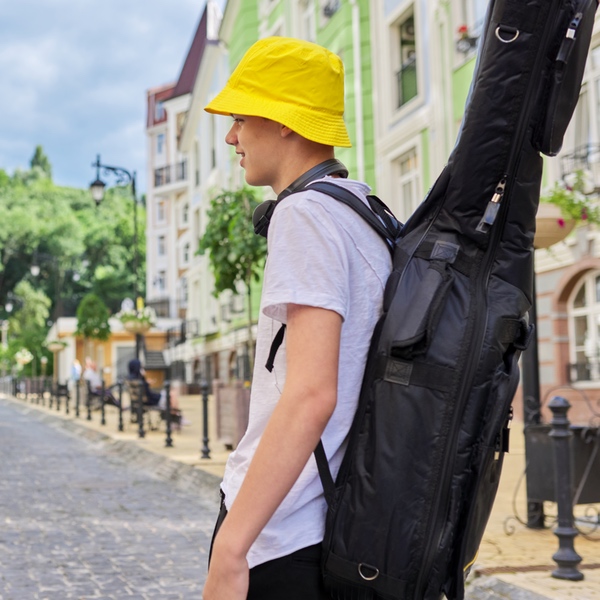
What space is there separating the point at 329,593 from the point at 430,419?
0.33 m

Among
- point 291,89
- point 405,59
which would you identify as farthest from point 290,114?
point 405,59

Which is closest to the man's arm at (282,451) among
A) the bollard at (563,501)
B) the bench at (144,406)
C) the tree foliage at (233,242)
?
the bollard at (563,501)

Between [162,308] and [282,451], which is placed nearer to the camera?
[282,451]

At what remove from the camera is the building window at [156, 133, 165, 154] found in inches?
2693

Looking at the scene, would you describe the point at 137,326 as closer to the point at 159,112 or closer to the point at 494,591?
the point at 494,591

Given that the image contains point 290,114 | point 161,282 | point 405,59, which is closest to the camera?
point 290,114

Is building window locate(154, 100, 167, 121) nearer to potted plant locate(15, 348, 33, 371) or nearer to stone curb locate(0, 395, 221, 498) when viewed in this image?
potted plant locate(15, 348, 33, 371)

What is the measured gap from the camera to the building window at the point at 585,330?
51.1 feet

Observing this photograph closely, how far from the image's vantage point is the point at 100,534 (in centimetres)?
701

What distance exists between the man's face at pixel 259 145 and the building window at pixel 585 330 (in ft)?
46.8

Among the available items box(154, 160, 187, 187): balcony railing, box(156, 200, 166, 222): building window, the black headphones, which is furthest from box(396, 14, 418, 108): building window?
box(156, 200, 166, 222): building window

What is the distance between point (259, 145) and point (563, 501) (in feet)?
12.3

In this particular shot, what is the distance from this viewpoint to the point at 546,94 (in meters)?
1.52

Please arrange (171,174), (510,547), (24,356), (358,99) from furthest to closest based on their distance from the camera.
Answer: (24,356) → (171,174) → (358,99) → (510,547)
